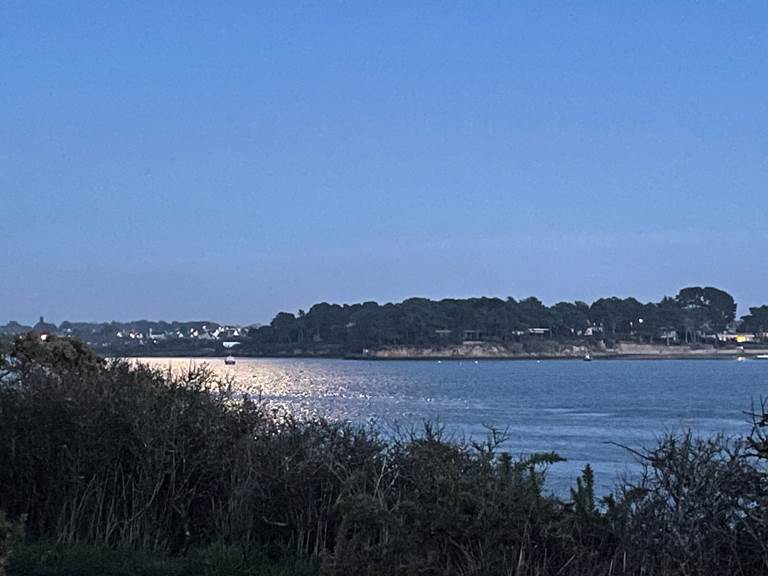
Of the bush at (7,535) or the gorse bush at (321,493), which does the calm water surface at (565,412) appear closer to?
the gorse bush at (321,493)

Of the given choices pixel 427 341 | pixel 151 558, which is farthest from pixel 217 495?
pixel 427 341

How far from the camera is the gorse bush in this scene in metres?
8.95

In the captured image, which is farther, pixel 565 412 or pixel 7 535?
pixel 565 412

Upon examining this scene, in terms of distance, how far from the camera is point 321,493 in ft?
37.9

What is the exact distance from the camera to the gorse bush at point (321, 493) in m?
8.95

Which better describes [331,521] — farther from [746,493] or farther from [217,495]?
[746,493]

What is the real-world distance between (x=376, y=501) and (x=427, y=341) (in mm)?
187684

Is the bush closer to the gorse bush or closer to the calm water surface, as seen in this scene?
the gorse bush

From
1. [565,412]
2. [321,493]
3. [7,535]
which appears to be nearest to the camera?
[7,535]

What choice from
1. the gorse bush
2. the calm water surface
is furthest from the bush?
the calm water surface

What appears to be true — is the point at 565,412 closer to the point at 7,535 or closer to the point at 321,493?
the point at 321,493

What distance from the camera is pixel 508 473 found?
10156 mm

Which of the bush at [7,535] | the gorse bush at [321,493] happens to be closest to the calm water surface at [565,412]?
the gorse bush at [321,493]

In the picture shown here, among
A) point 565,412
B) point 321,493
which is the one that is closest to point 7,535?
point 321,493
